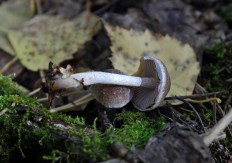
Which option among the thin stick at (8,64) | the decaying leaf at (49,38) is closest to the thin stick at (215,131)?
the decaying leaf at (49,38)

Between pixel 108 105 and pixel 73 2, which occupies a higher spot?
pixel 73 2

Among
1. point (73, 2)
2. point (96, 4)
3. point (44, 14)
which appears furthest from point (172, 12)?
point (44, 14)

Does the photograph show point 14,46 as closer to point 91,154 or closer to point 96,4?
point 96,4

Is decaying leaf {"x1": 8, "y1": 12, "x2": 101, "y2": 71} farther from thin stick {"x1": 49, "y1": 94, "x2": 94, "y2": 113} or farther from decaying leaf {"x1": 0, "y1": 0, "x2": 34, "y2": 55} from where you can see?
thin stick {"x1": 49, "y1": 94, "x2": 94, "y2": 113}

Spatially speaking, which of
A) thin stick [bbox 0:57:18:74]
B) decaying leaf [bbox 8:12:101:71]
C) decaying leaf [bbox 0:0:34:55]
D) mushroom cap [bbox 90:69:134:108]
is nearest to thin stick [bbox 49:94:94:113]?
mushroom cap [bbox 90:69:134:108]

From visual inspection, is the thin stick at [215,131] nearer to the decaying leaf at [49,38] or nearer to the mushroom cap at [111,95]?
the mushroom cap at [111,95]

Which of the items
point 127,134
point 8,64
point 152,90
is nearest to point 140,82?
point 152,90

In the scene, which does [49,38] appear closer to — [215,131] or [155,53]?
[155,53]
